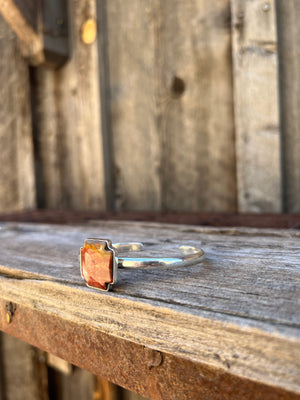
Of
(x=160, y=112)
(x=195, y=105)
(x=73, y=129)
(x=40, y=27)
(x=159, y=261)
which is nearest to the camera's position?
(x=159, y=261)

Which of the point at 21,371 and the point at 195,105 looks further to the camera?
the point at 21,371

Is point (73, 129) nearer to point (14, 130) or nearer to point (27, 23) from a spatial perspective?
point (14, 130)

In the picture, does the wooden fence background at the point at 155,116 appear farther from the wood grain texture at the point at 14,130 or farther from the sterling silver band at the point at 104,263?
the sterling silver band at the point at 104,263

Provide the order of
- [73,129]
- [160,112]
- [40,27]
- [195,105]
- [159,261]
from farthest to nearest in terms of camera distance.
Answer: [73,129] < [40,27] < [160,112] < [195,105] < [159,261]

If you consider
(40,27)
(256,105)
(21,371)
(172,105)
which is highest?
(40,27)

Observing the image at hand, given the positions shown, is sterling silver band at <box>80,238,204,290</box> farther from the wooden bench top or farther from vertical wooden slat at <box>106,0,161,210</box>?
vertical wooden slat at <box>106,0,161,210</box>

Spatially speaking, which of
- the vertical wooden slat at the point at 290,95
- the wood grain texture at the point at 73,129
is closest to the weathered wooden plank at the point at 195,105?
the vertical wooden slat at the point at 290,95

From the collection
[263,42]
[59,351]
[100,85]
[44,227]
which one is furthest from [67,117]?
[59,351]

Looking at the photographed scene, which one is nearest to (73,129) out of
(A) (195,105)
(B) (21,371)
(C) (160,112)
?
(C) (160,112)
